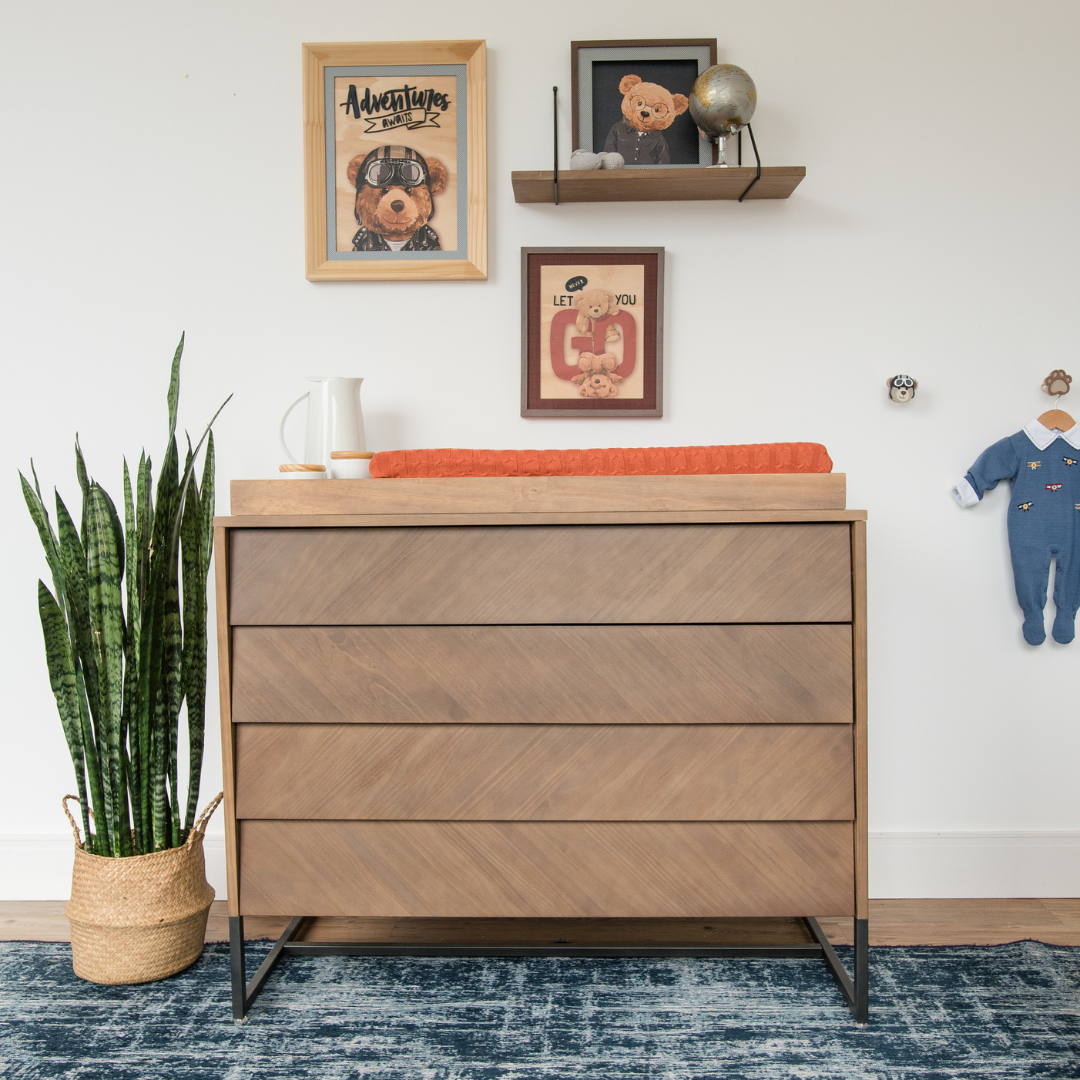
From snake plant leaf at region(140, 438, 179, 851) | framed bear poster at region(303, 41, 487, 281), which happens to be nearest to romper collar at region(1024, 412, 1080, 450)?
framed bear poster at region(303, 41, 487, 281)

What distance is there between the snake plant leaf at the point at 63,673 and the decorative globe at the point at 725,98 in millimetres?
1744

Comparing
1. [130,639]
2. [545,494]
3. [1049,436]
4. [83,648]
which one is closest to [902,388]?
[1049,436]

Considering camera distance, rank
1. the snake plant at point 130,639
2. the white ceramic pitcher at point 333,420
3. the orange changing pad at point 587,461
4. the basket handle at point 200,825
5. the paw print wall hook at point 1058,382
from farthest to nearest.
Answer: the paw print wall hook at point 1058,382
the white ceramic pitcher at point 333,420
the basket handle at point 200,825
the snake plant at point 130,639
the orange changing pad at point 587,461

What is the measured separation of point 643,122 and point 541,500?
3.37ft

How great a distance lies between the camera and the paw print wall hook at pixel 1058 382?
1.94 metres

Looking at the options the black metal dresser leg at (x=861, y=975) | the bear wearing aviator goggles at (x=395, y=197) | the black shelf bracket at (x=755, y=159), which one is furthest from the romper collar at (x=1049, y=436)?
the bear wearing aviator goggles at (x=395, y=197)

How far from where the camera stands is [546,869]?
1.49 meters

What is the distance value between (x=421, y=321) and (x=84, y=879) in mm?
1436

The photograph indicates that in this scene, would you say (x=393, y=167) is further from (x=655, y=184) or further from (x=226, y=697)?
(x=226, y=697)

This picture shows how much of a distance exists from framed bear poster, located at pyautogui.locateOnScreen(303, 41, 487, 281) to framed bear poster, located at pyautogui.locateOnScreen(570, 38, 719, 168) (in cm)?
25

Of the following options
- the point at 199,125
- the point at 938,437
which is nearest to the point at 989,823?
the point at 938,437

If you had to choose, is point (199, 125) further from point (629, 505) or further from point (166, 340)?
point (629, 505)

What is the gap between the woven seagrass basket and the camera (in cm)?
164

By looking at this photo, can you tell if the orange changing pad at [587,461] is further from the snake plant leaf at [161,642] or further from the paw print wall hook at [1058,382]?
the paw print wall hook at [1058,382]
